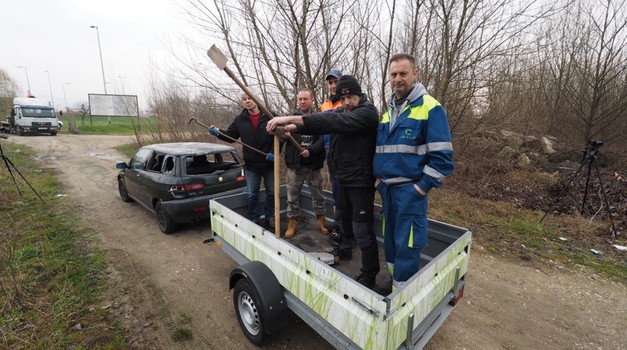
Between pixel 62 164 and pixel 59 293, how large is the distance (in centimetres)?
1038

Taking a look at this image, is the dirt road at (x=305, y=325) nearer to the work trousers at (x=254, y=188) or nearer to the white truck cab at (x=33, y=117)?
the work trousers at (x=254, y=188)

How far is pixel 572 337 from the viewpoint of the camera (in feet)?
8.70

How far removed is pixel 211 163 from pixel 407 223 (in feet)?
12.5

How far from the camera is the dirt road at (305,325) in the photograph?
2.59 meters

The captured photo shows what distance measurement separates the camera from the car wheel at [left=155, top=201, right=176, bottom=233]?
183 inches

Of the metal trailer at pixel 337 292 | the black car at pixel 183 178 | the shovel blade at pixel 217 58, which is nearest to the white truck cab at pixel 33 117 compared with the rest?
the black car at pixel 183 178

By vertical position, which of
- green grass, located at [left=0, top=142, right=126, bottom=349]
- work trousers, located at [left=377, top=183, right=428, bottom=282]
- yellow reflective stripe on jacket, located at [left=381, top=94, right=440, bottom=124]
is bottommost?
green grass, located at [left=0, top=142, right=126, bottom=349]

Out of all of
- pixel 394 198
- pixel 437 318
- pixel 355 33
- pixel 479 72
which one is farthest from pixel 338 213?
pixel 479 72

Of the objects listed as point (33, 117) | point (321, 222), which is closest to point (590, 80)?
point (321, 222)

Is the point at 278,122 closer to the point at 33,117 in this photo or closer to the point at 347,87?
the point at 347,87

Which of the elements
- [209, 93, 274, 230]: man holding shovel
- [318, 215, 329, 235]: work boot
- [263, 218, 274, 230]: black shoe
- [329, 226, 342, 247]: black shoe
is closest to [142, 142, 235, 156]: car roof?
[209, 93, 274, 230]: man holding shovel

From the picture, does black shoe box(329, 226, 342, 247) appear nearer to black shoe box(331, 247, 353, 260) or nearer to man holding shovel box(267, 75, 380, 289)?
black shoe box(331, 247, 353, 260)

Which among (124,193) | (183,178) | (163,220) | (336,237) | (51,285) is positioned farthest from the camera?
(124,193)

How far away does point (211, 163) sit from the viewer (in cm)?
501
